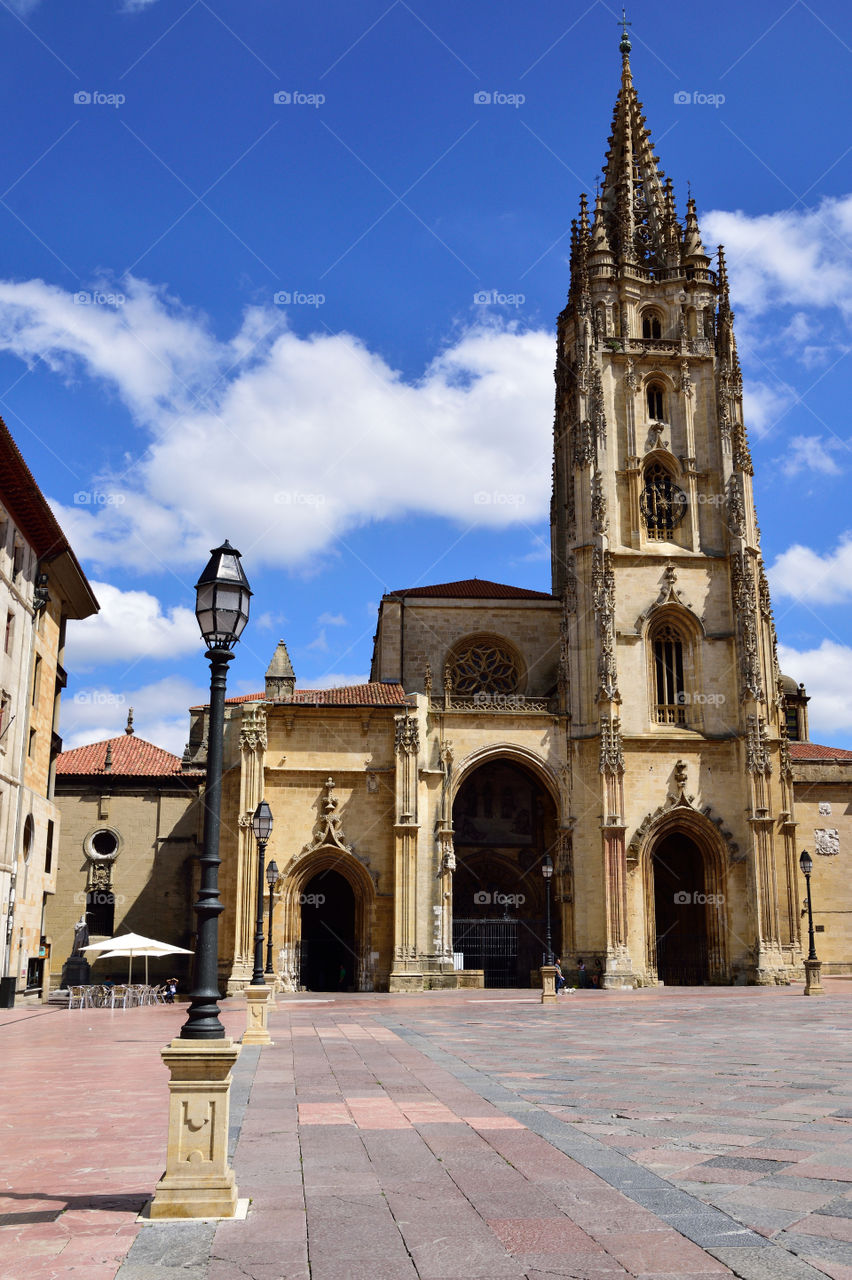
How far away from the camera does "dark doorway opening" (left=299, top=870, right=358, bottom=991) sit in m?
40.6

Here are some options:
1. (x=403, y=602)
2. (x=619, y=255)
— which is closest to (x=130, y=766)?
(x=403, y=602)

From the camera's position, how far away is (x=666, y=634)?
4391cm

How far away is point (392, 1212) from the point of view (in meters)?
5.94

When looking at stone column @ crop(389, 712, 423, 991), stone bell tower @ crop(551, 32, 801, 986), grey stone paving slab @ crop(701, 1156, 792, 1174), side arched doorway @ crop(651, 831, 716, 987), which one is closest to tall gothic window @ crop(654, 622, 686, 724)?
stone bell tower @ crop(551, 32, 801, 986)

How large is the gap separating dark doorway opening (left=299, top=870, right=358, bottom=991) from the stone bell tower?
8.64 meters

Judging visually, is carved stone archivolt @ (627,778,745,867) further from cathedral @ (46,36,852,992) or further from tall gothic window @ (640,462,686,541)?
tall gothic window @ (640,462,686,541)

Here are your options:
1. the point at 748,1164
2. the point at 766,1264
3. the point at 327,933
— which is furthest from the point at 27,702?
the point at 766,1264

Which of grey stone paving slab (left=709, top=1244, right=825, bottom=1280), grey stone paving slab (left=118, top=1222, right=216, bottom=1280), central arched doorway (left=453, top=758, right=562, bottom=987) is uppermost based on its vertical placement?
central arched doorway (left=453, top=758, right=562, bottom=987)

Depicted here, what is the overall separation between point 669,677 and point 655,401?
479 inches

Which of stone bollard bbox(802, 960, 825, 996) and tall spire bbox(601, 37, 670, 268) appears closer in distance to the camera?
stone bollard bbox(802, 960, 825, 996)

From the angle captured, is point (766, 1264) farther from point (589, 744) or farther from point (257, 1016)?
point (589, 744)

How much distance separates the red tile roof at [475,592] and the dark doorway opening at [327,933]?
1247 centimetres

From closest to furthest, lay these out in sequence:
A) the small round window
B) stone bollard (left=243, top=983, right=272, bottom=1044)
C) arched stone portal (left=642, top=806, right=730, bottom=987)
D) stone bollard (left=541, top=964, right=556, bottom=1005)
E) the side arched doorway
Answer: stone bollard (left=243, top=983, right=272, bottom=1044), stone bollard (left=541, top=964, right=556, bottom=1005), arched stone portal (left=642, top=806, right=730, bottom=987), the side arched doorway, the small round window

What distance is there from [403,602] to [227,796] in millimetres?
11710
